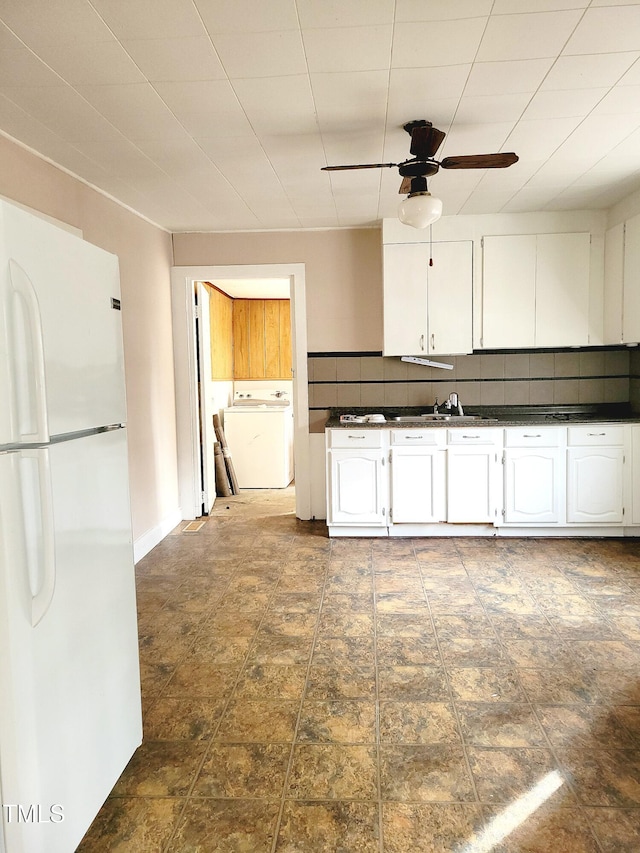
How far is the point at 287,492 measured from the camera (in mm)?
6426

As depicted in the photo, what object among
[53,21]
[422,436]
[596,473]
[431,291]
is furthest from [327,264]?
[53,21]

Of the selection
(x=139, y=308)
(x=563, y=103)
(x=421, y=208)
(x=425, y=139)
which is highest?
(x=563, y=103)

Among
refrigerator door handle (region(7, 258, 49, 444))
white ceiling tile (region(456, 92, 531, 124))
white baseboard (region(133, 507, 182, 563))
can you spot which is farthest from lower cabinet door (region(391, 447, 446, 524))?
refrigerator door handle (region(7, 258, 49, 444))

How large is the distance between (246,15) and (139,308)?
8.66ft

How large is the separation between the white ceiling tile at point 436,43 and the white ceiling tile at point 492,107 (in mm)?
383

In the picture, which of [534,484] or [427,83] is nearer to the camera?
[427,83]

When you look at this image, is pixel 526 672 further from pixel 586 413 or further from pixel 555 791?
pixel 586 413

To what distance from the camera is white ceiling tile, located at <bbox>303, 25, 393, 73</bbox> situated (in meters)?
2.01

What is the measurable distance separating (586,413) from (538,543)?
124cm

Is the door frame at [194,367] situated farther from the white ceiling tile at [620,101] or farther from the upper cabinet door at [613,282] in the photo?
the white ceiling tile at [620,101]

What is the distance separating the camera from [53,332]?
1.47 metres

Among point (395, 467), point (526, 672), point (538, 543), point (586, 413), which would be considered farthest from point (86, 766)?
point (586, 413)

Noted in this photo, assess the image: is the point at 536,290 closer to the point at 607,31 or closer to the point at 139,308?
the point at 607,31

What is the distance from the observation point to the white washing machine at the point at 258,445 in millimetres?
6621
